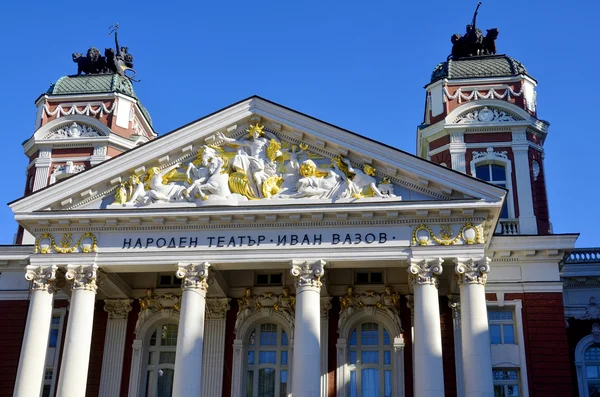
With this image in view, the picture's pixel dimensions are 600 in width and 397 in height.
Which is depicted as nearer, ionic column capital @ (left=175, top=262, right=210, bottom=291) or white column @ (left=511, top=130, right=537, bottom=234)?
ionic column capital @ (left=175, top=262, right=210, bottom=291)

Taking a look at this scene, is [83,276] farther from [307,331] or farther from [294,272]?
[307,331]

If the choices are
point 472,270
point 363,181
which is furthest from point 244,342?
point 472,270

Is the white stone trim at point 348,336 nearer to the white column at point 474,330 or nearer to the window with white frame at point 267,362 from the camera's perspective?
the window with white frame at point 267,362

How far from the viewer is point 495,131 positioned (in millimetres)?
35156

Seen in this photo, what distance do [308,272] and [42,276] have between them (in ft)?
32.3

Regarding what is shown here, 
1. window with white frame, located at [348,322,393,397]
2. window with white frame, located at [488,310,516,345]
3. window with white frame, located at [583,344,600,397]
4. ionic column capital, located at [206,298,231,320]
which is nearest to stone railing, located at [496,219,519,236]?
window with white frame, located at [488,310,516,345]

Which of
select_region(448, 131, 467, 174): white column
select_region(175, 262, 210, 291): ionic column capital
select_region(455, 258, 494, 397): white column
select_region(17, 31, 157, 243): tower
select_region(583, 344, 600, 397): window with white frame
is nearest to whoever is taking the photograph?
select_region(455, 258, 494, 397): white column

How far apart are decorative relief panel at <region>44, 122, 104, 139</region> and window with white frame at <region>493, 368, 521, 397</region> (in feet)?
71.4

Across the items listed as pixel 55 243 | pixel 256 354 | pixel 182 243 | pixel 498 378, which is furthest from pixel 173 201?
pixel 498 378

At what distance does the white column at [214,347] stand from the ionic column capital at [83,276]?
204 inches

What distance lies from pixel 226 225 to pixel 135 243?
3.49 metres

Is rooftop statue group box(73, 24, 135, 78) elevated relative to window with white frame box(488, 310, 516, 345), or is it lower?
elevated

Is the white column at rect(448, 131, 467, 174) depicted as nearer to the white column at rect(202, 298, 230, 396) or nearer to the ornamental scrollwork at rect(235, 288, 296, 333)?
the ornamental scrollwork at rect(235, 288, 296, 333)

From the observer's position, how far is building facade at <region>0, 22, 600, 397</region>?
89.9 ft
